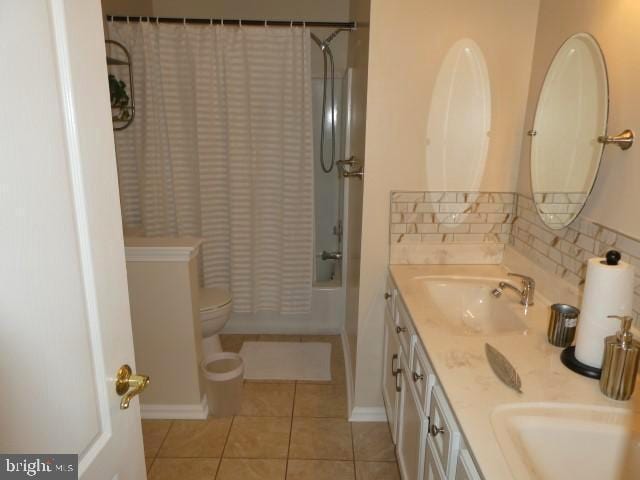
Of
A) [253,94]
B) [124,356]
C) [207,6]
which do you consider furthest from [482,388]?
[207,6]

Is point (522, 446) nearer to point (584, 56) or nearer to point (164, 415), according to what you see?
point (584, 56)

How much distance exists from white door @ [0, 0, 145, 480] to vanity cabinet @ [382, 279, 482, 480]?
0.72 meters

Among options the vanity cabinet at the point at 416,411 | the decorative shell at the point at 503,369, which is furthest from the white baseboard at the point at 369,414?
the decorative shell at the point at 503,369

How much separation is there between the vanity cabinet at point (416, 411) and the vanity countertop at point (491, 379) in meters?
0.05

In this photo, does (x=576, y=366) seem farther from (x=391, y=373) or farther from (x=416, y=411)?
(x=391, y=373)

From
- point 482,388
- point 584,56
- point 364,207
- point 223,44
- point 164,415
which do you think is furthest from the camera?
point 223,44

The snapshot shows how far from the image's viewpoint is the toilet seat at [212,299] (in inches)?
99.5

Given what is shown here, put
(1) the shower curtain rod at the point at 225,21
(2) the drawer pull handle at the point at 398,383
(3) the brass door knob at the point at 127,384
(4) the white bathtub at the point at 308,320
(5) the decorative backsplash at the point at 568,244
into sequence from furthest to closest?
(4) the white bathtub at the point at 308,320 < (1) the shower curtain rod at the point at 225,21 < (2) the drawer pull handle at the point at 398,383 < (5) the decorative backsplash at the point at 568,244 < (3) the brass door knob at the point at 127,384

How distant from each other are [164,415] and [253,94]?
185 cm

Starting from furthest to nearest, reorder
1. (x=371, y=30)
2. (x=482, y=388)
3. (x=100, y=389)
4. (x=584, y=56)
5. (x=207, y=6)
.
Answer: (x=207, y=6)
(x=371, y=30)
(x=584, y=56)
(x=482, y=388)
(x=100, y=389)

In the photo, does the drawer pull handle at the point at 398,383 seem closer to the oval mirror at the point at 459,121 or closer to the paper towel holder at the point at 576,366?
the paper towel holder at the point at 576,366

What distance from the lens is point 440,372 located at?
1.17 metres

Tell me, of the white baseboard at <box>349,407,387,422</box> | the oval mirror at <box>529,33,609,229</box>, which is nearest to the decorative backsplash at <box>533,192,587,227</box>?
the oval mirror at <box>529,33,609,229</box>

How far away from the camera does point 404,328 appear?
1.70m
